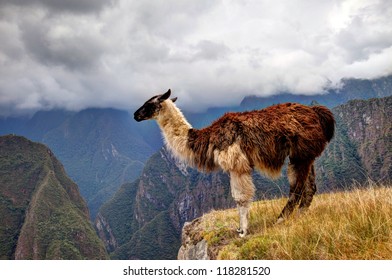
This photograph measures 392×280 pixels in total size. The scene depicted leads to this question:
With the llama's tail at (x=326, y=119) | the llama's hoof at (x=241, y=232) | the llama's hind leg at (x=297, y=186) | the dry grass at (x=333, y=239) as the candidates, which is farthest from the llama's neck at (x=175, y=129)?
the llama's tail at (x=326, y=119)

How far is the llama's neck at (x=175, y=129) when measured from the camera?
19.9 feet

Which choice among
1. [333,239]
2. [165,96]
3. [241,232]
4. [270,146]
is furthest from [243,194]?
[165,96]

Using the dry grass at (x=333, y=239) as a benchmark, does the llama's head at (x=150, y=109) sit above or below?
above

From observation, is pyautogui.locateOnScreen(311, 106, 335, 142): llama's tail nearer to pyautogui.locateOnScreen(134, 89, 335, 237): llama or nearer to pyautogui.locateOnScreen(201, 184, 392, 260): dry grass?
pyautogui.locateOnScreen(134, 89, 335, 237): llama

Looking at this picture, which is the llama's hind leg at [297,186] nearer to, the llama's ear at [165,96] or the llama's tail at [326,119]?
the llama's tail at [326,119]

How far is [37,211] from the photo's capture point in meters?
136

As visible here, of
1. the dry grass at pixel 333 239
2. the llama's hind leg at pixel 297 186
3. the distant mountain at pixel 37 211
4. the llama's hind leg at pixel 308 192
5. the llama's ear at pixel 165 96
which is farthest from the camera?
the distant mountain at pixel 37 211

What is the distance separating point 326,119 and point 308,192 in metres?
1.16

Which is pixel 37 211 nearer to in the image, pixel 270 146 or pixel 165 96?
pixel 165 96

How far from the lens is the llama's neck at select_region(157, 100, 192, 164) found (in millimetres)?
6066

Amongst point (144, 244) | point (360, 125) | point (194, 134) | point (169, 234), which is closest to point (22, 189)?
point (144, 244)

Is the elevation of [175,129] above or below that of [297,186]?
above

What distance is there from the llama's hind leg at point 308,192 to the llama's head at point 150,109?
280 cm
